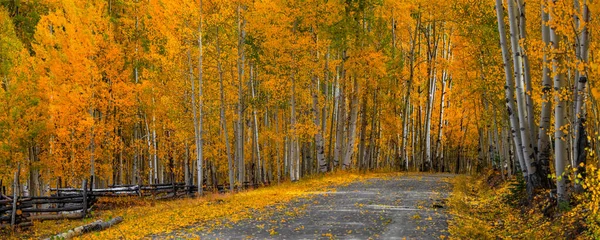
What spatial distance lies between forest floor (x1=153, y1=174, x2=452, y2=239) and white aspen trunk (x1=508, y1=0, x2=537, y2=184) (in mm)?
2172

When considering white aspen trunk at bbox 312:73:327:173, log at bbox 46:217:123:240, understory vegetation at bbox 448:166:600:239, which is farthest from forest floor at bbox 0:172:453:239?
white aspen trunk at bbox 312:73:327:173

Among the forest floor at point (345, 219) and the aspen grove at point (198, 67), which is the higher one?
the aspen grove at point (198, 67)

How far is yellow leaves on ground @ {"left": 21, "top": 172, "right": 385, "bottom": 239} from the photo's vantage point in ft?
44.1

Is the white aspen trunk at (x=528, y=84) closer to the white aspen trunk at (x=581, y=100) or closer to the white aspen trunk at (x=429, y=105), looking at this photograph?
the white aspen trunk at (x=581, y=100)

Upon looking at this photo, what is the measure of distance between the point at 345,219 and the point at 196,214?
443 cm

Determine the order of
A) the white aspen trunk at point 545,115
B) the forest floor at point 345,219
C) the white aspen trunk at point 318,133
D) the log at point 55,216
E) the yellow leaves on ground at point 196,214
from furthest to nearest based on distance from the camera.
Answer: the white aspen trunk at point 318,133 → the log at point 55,216 → the yellow leaves on ground at point 196,214 → the white aspen trunk at point 545,115 → the forest floor at point 345,219

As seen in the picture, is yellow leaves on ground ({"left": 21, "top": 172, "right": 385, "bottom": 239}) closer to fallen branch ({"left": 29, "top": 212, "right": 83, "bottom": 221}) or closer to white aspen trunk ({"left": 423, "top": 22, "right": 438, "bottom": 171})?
fallen branch ({"left": 29, "top": 212, "right": 83, "bottom": 221})

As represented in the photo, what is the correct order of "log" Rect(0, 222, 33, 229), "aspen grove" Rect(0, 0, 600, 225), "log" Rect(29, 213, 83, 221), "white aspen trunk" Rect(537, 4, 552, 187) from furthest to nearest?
"aspen grove" Rect(0, 0, 600, 225) → "log" Rect(29, 213, 83, 221) → "log" Rect(0, 222, 33, 229) → "white aspen trunk" Rect(537, 4, 552, 187)

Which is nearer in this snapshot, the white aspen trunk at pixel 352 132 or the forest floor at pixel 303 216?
the forest floor at pixel 303 216

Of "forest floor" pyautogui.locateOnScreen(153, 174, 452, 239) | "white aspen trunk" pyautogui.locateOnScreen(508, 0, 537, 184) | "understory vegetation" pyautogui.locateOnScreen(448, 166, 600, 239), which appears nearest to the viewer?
"understory vegetation" pyautogui.locateOnScreen(448, 166, 600, 239)

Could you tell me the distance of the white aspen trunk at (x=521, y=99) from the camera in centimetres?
1372

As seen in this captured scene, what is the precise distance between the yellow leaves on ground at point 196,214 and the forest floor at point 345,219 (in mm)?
495

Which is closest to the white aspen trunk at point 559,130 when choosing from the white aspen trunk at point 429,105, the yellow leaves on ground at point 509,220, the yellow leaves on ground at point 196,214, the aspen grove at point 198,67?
the yellow leaves on ground at point 509,220

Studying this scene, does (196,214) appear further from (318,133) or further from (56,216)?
(318,133)
